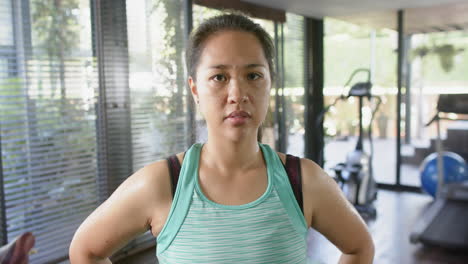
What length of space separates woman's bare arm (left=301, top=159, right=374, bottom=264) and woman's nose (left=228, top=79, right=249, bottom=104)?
20 centimetres

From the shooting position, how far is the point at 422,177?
15.5 ft

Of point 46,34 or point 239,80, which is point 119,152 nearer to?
point 46,34

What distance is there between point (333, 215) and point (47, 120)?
2.26 m

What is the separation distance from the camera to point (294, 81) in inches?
210

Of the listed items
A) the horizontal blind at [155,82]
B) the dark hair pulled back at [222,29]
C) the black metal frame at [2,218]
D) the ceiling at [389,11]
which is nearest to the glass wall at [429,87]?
the ceiling at [389,11]

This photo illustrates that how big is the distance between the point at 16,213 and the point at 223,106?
7.22 ft

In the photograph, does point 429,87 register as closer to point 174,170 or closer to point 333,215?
point 333,215

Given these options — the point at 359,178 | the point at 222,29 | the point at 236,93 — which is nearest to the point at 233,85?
the point at 236,93

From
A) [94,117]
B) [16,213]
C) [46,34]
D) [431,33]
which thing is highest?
[431,33]

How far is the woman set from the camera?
785 millimetres

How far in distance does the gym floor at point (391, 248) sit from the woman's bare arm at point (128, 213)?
2120mm

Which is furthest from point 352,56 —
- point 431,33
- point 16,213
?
point 16,213

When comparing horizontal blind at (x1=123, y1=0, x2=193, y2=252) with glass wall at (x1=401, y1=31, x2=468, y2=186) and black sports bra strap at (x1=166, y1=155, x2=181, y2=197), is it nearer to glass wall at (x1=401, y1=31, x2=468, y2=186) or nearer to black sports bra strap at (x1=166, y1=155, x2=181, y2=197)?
black sports bra strap at (x1=166, y1=155, x2=181, y2=197)

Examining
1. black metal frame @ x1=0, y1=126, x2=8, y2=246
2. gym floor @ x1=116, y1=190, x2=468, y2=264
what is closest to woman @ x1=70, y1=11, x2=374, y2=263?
black metal frame @ x1=0, y1=126, x2=8, y2=246
